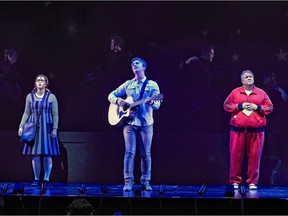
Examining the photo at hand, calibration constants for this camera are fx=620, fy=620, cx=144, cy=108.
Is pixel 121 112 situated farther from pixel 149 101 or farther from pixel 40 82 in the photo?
pixel 40 82

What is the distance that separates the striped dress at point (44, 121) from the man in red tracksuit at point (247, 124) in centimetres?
247

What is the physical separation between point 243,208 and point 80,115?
11.2ft

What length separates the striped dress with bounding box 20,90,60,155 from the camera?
8781mm

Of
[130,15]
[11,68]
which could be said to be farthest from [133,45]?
[11,68]

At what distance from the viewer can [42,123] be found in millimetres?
8820

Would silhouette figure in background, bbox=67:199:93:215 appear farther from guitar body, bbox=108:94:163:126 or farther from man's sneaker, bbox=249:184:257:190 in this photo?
man's sneaker, bbox=249:184:257:190

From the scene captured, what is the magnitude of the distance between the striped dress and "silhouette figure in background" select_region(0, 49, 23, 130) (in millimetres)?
849

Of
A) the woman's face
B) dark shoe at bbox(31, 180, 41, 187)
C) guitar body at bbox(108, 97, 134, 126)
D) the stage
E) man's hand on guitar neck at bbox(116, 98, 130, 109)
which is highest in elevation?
the woman's face

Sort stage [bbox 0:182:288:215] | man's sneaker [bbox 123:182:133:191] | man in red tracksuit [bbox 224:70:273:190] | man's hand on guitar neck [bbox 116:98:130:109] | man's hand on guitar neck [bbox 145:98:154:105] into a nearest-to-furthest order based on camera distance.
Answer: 1. stage [bbox 0:182:288:215]
2. man's hand on guitar neck [bbox 145:98:154:105]
3. man's sneaker [bbox 123:182:133:191]
4. man's hand on guitar neck [bbox 116:98:130:109]
5. man in red tracksuit [bbox 224:70:273:190]

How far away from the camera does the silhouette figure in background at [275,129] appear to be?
920 centimetres

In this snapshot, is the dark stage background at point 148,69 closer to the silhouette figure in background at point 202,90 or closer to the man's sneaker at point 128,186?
the silhouette figure in background at point 202,90

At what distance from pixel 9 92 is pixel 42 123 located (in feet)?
3.93

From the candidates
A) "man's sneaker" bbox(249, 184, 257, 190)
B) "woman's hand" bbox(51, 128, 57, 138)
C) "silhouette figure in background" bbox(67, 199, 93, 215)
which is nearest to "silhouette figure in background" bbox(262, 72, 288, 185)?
"man's sneaker" bbox(249, 184, 257, 190)

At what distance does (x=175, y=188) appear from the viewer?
8.61 metres
